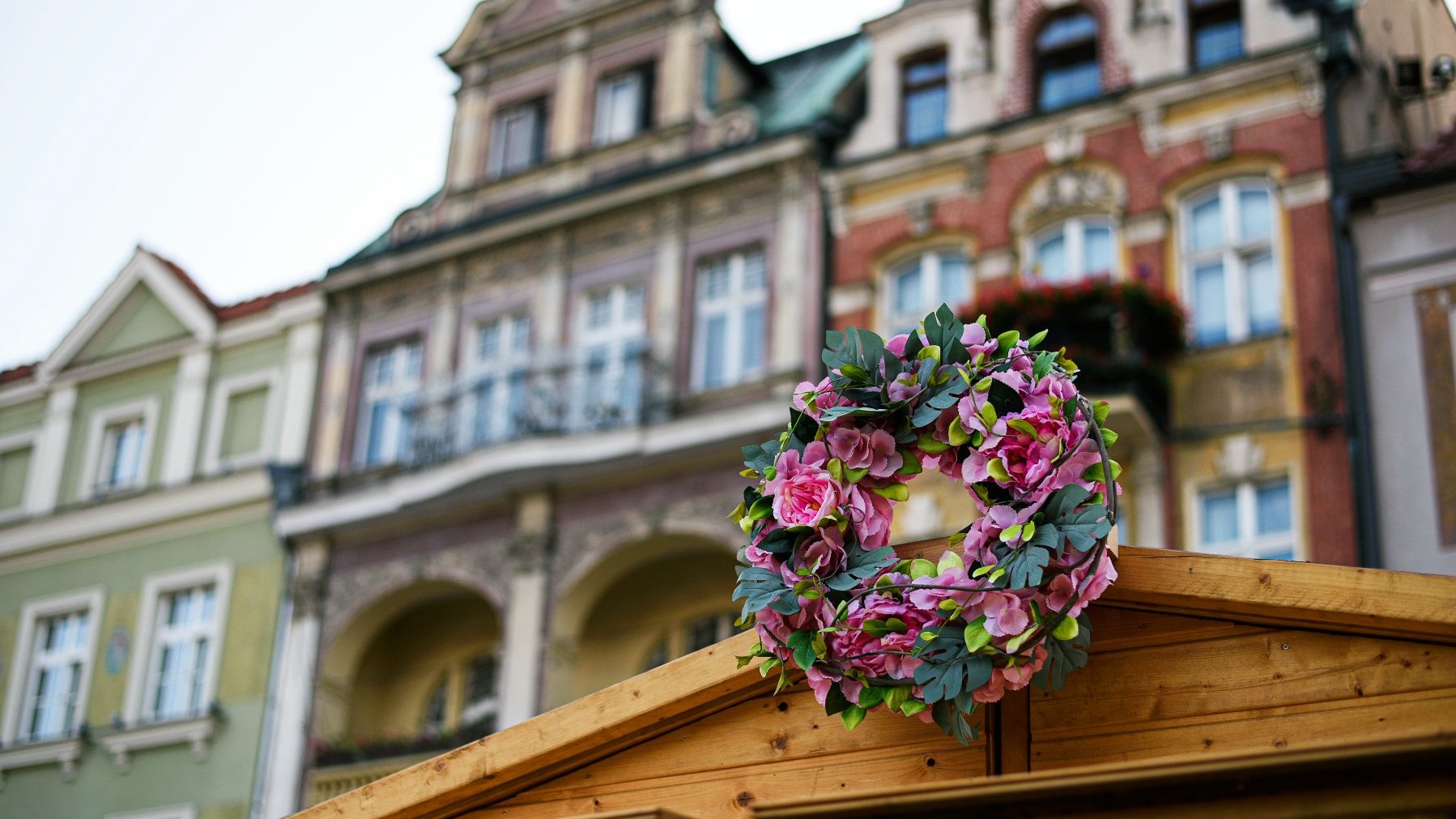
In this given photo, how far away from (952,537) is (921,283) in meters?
13.9

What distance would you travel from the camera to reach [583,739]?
22.0 ft

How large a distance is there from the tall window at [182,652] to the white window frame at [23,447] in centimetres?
381

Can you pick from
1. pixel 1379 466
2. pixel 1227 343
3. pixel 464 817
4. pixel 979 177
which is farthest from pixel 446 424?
pixel 464 817

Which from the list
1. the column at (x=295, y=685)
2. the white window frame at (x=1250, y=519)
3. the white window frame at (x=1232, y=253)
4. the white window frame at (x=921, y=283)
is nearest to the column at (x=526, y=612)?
the column at (x=295, y=685)

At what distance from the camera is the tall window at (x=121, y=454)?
25.8 metres

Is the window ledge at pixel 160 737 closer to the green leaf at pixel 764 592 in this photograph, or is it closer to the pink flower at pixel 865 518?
the green leaf at pixel 764 592

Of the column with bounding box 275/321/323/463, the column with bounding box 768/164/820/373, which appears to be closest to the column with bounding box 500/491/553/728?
the column with bounding box 768/164/820/373

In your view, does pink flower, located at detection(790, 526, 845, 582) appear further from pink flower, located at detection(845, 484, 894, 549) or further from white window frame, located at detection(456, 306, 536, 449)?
white window frame, located at detection(456, 306, 536, 449)

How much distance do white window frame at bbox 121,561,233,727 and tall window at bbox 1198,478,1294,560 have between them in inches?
491

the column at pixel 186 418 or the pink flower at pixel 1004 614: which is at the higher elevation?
the column at pixel 186 418

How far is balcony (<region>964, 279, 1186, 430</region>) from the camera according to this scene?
55.8 feet

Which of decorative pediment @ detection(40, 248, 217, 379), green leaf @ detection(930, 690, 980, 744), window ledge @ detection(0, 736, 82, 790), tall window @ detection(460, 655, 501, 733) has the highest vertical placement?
decorative pediment @ detection(40, 248, 217, 379)

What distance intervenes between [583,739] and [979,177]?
13869mm

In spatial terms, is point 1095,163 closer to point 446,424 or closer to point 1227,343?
point 1227,343
